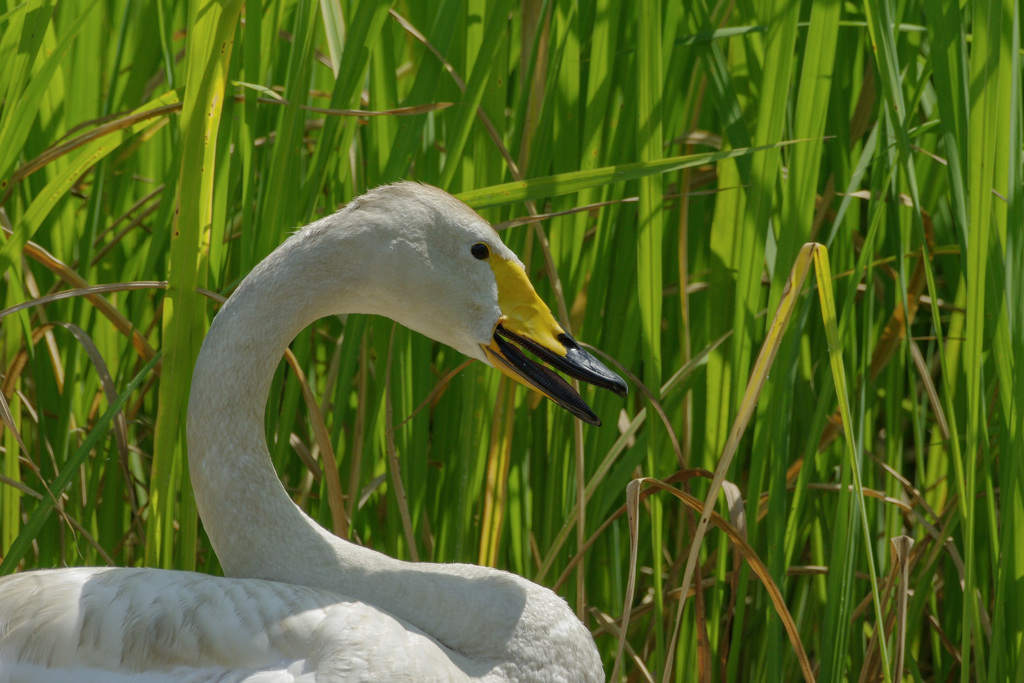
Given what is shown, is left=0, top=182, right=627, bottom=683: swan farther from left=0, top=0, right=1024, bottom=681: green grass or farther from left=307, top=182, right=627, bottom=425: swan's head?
left=0, top=0, right=1024, bottom=681: green grass

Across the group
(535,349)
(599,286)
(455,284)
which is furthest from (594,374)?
(599,286)

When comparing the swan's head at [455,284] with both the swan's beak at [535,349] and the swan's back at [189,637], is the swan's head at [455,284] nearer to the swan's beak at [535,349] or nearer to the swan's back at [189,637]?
the swan's beak at [535,349]

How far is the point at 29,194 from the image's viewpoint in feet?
5.71

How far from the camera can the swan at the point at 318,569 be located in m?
1.18

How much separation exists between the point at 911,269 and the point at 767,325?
0.55 m

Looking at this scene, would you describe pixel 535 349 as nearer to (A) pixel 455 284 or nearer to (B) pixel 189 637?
(A) pixel 455 284

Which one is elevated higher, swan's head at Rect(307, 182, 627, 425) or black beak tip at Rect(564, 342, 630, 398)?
swan's head at Rect(307, 182, 627, 425)

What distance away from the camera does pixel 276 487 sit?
1354 millimetres

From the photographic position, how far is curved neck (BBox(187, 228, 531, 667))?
→ 1329 millimetres

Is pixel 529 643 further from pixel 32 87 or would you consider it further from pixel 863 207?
pixel 863 207

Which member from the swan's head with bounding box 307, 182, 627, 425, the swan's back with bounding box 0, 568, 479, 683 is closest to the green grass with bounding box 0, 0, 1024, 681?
the swan's head with bounding box 307, 182, 627, 425

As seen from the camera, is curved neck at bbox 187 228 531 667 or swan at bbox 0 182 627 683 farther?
curved neck at bbox 187 228 531 667

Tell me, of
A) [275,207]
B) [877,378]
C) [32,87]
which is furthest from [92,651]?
[877,378]

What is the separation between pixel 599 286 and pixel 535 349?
33cm
